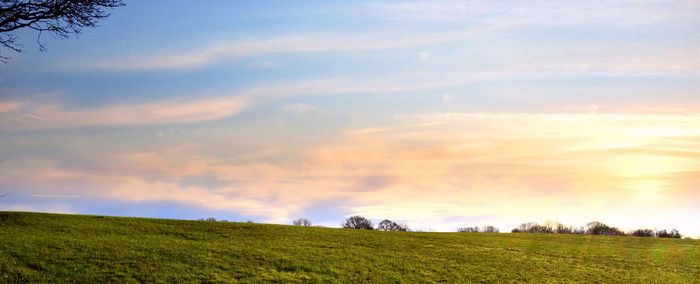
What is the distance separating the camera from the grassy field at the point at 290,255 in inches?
1141

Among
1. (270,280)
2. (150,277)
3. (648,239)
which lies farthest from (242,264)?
Answer: (648,239)

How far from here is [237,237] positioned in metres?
40.5

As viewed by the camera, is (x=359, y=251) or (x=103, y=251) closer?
(x=103, y=251)

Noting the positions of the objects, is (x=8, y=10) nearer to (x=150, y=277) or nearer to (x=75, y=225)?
(x=150, y=277)

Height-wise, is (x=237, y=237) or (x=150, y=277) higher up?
(x=237, y=237)

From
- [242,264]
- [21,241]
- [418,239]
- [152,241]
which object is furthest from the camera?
[418,239]

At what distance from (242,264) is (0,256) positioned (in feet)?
38.9

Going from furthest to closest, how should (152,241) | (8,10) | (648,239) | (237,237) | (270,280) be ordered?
(648,239) → (237,237) → (152,241) → (270,280) → (8,10)

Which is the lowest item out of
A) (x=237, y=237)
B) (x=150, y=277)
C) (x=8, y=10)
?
(x=150, y=277)

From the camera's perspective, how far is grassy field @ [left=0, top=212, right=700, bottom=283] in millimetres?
28969

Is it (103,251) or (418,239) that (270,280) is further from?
(418,239)

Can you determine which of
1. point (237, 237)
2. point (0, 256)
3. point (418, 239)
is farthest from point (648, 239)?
point (0, 256)

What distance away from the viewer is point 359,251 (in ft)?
122

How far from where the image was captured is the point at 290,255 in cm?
3438
